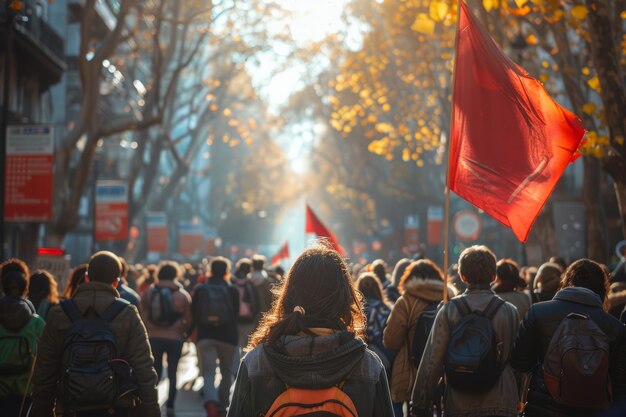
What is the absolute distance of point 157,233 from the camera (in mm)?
34000

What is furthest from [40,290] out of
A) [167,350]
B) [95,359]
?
[95,359]

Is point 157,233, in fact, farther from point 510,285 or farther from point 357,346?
point 357,346

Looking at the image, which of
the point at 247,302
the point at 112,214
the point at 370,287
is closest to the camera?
the point at 370,287

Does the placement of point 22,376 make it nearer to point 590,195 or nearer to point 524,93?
point 524,93

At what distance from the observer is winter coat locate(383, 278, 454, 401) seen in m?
7.78

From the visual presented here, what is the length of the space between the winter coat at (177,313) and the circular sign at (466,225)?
10.3 meters

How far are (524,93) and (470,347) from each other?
180 cm

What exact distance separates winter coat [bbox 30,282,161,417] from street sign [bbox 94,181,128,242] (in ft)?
53.2

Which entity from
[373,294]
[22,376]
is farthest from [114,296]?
[373,294]

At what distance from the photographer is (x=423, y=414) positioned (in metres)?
6.16

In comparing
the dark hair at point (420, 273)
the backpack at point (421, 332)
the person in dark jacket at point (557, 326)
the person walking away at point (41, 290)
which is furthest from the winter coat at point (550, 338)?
the person walking away at point (41, 290)

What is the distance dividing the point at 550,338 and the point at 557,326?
79mm

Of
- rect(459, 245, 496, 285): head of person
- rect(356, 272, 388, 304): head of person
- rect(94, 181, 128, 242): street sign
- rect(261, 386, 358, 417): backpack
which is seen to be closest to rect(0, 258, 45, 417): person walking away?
rect(356, 272, 388, 304): head of person

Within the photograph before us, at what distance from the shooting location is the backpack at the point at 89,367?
590 cm
